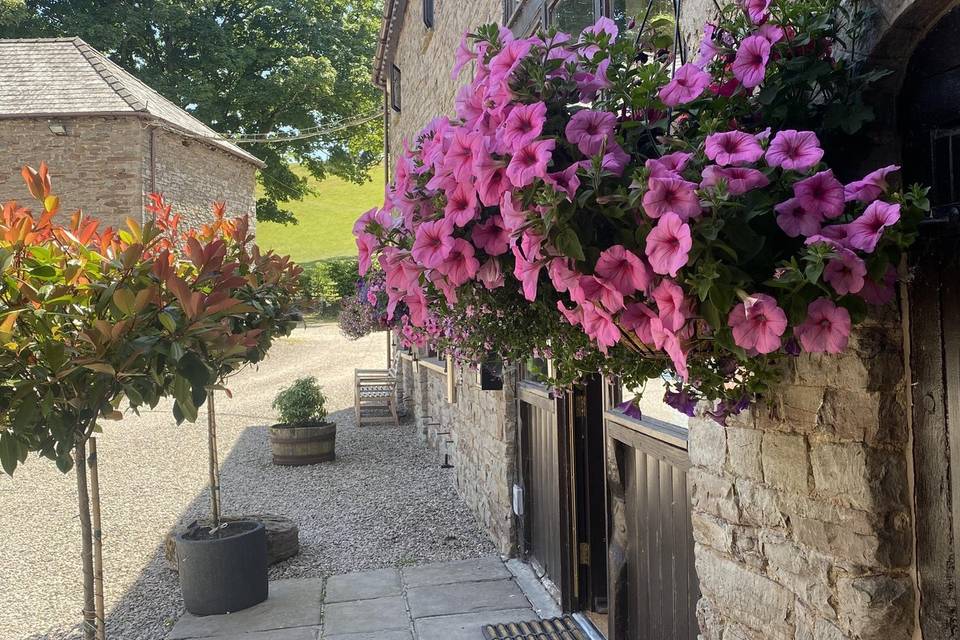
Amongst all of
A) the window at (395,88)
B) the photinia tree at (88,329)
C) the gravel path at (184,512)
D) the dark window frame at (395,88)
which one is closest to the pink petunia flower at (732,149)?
the photinia tree at (88,329)

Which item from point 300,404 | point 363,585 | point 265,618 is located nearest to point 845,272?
point 265,618

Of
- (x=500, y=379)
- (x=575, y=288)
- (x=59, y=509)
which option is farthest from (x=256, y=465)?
(x=575, y=288)

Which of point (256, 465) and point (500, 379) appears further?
point (256, 465)

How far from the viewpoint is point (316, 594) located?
17.0 ft

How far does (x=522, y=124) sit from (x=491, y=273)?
32cm

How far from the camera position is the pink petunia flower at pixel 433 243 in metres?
1.44

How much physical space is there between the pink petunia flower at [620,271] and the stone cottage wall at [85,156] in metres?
18.1

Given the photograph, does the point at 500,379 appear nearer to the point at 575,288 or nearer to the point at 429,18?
the point at 575,288

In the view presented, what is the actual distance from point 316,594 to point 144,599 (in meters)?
1.27

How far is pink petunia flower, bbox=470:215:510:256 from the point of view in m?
1.46

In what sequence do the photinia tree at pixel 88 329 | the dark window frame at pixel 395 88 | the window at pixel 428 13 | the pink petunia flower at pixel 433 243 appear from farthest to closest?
the dark window frame at pixel 395 88 → the window at pixel 428 13 → the photinia tree at pixel 88 329 → the pink petunia flower at pixel 433 243

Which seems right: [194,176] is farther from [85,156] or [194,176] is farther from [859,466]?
[859,466]

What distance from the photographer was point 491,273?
151 cm

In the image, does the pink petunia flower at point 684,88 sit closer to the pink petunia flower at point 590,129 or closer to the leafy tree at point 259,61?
the pink petunia flower at point 590,129
